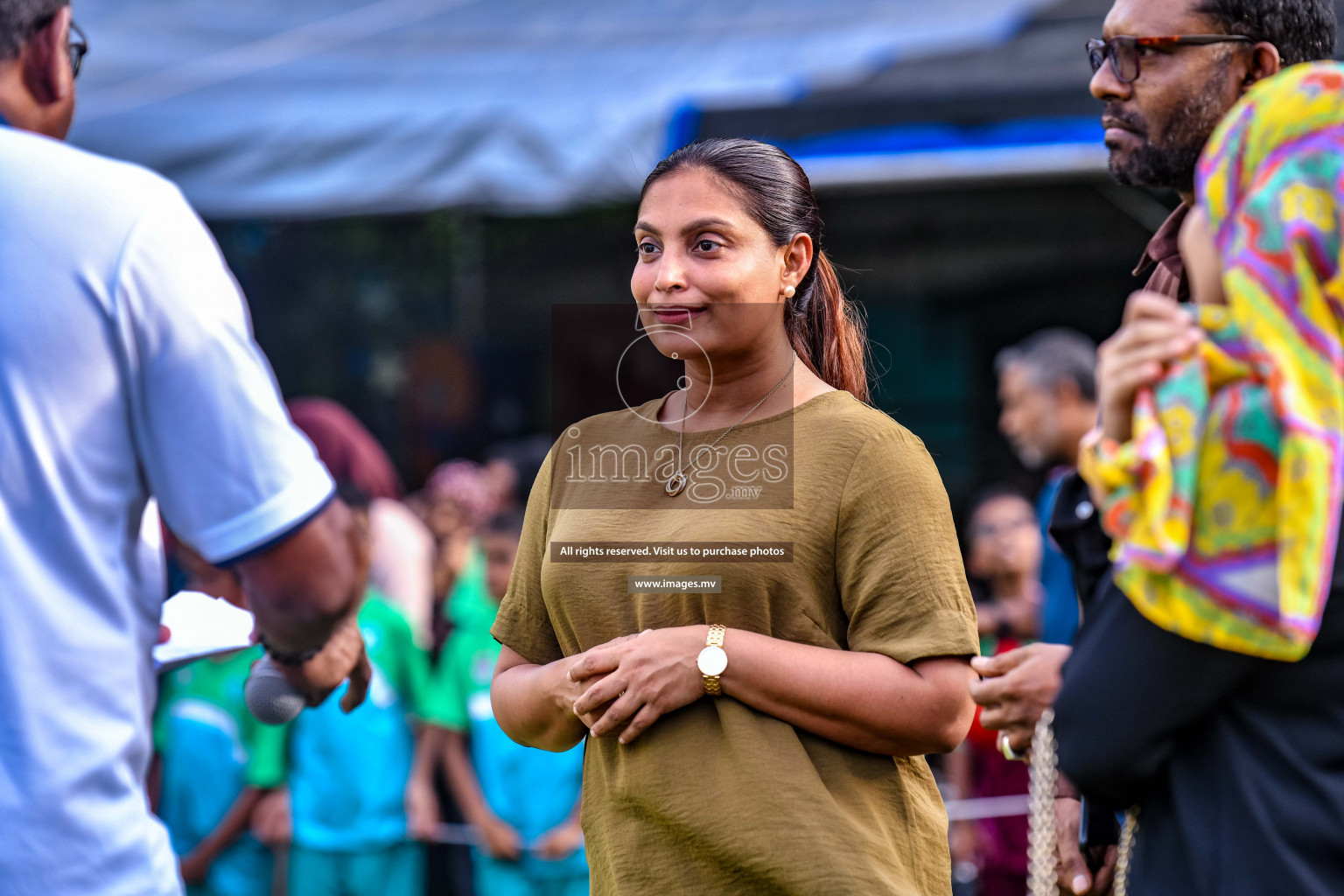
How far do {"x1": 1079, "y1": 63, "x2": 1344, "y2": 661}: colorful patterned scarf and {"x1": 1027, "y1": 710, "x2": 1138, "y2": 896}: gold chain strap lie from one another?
35 centimetres

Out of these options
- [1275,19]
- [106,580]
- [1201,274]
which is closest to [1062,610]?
[1275,19]

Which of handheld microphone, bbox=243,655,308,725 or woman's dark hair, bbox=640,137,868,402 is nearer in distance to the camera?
handheld microphone, bbox=243,655,308,725

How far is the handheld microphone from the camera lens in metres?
1.74

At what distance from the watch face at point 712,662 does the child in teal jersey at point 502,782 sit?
2502 mm

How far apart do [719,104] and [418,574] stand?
6.61ft

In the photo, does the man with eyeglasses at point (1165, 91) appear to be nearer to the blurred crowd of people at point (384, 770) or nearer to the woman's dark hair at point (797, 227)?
the woman's dark hair at point (797, 227)

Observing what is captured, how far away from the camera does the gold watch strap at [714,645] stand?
1.77m

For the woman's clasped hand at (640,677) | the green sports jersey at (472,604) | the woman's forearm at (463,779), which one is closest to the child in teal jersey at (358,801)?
the woman's forearm at (463,779)

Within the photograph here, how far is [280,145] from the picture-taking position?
550cm

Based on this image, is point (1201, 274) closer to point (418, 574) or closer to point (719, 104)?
point (719, 104)

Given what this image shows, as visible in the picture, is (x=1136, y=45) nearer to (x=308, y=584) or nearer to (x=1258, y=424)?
(x=1258, y=424)

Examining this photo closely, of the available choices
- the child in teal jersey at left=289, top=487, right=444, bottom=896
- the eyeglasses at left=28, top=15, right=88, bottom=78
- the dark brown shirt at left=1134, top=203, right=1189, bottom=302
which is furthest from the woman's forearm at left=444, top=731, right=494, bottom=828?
the dark brown shirt at left=1134, top=203, right=1189, bottom=302

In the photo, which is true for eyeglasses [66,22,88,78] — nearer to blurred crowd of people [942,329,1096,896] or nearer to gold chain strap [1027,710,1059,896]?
gold chain strap [1027,710,1059,896]

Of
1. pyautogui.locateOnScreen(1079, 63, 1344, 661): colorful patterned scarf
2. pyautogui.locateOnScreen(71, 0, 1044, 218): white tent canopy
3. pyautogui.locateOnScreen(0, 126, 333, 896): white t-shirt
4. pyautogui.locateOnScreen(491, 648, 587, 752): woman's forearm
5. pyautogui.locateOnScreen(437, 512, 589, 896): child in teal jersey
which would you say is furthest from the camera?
pyautogui.locateOnScreen(71, 0, 1044, 218): white tent canopy
